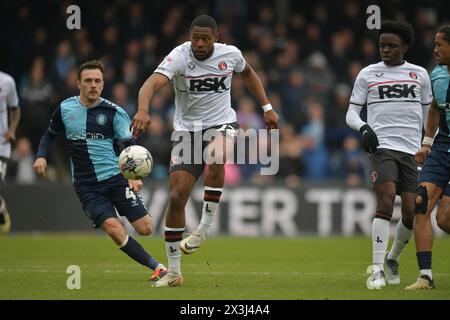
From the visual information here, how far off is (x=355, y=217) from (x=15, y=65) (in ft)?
25.9

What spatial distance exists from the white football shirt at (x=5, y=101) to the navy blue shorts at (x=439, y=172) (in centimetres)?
728

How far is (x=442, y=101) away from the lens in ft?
32.3

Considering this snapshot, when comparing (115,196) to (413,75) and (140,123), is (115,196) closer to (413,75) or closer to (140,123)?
(140,123)

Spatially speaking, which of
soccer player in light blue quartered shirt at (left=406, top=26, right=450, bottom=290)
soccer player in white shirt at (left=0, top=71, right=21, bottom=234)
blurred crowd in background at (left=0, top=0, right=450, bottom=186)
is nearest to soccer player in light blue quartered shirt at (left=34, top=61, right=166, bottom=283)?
soccer player in light blue quartered shirt at (left=406, top=26, right=450, bottom=290)

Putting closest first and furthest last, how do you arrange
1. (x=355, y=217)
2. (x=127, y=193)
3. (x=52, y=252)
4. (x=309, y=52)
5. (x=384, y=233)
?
(x=384, y=233)
(x=127, y=193)
(x=52, y=252)
(x=355, y=217)
(x=309, y=52)

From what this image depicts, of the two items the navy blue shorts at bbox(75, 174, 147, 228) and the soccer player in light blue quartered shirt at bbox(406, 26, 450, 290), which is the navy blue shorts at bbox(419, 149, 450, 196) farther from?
the navy blue shorts at bbox(75, 174, 147, 228)

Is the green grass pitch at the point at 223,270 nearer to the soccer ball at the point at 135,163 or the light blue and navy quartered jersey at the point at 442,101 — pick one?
the soccer ball at the point at 135,163

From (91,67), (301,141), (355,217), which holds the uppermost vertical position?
(91,67)

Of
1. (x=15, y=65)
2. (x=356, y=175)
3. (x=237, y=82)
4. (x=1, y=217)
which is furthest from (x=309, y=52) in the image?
(x=1, y=217)

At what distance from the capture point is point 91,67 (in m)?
11.1

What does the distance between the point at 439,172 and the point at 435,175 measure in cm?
5

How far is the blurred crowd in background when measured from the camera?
20312mm

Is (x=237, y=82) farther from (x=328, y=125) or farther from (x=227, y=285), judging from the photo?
(x=227, y=285)

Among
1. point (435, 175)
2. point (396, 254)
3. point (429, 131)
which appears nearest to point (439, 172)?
point (435, 175)
